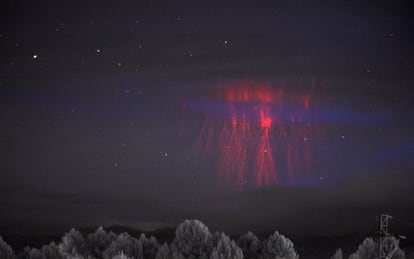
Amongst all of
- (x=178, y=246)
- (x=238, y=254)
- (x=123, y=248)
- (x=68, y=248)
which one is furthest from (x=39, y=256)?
(x=238, y=254)

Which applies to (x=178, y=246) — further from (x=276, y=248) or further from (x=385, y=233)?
(x=385, y=233)

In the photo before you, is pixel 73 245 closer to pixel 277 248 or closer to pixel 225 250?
pixel 225 250

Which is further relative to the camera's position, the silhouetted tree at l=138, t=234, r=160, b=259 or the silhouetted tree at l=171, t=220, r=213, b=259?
the silhouetted tree at l=138, t=234, r=160, b=259

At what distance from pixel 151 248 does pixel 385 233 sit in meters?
58.6

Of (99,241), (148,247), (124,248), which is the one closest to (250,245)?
(148,247)

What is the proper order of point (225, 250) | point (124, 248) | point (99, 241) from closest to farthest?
1. point (225, 250)
2. point (124, 248)
3. point (99, 241)

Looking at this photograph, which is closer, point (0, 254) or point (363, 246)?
point (0, 254)

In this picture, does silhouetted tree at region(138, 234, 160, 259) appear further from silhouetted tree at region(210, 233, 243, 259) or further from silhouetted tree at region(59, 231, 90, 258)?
silhouetted tree at region(210, 233, 243, 259)

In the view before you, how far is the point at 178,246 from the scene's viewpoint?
124 meters

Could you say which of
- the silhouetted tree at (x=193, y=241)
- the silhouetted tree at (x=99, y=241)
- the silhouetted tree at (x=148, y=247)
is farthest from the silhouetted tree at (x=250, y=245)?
the silhouetted tree at (x=99, y=241)

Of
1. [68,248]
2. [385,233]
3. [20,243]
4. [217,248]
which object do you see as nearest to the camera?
[385,233]

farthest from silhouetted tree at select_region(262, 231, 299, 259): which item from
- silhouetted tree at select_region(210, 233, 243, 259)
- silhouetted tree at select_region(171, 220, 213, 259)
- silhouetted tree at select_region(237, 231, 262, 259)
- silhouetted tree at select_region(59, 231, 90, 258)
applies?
silhouetted tree at select_region(59, 231, 90, 258)

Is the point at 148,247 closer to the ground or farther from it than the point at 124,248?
farther from it

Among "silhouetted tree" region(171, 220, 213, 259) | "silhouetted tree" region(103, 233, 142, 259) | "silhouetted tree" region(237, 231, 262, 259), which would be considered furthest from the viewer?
"silhouetted tree" region(237, 231, 262, 259)
